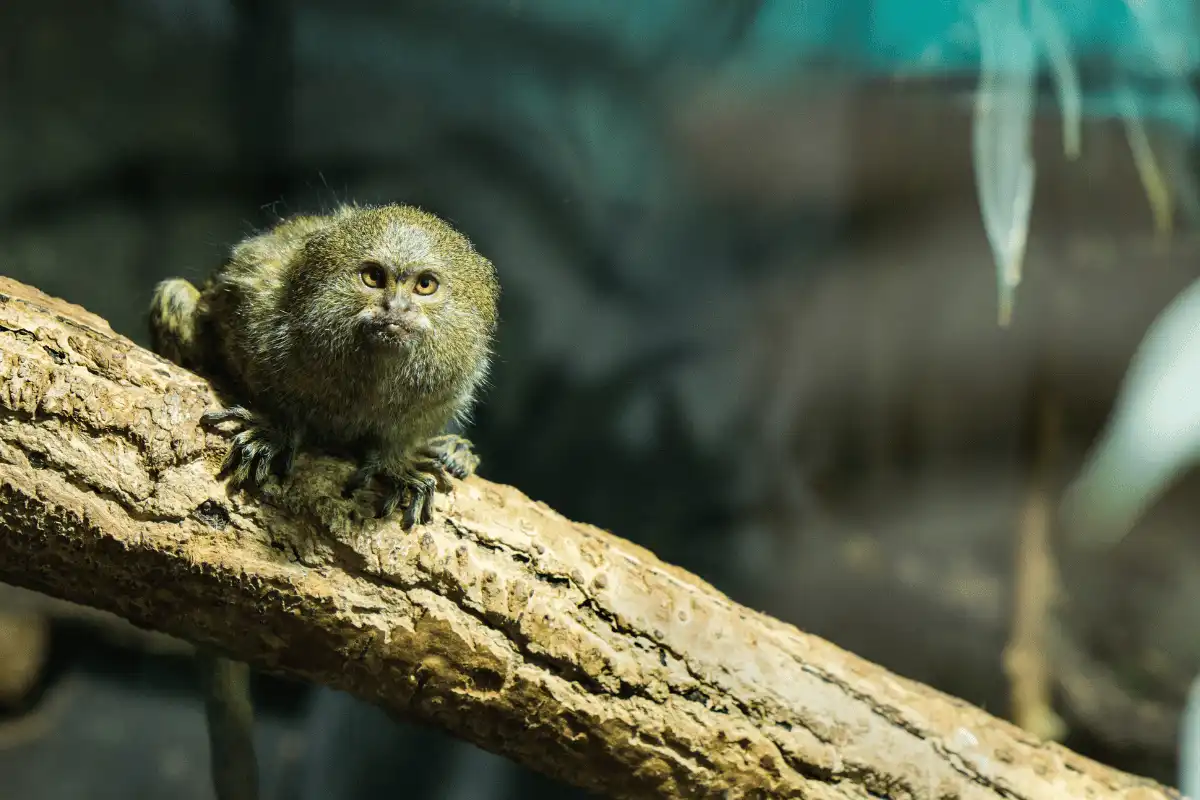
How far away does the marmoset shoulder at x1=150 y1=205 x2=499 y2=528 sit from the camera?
6.89 ft

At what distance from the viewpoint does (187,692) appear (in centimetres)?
303

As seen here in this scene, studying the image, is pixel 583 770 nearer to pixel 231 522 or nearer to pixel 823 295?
pixel 231 522

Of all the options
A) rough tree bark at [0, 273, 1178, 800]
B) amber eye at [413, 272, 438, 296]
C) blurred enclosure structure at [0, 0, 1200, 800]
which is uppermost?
blurred enclosure structure at [0, 0, 1200, 800]

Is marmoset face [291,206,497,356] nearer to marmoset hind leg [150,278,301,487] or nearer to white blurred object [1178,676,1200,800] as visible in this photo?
marmoset hind leg [150,278,301,487]

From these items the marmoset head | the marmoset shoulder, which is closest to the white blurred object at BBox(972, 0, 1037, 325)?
the marmoset shoulder

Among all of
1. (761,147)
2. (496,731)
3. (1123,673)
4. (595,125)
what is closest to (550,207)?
(595,125)

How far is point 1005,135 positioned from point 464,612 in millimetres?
2726

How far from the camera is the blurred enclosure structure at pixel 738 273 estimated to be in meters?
2.92

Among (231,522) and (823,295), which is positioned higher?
(823,295)

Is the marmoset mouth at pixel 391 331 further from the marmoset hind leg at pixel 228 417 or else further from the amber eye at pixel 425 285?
the marmoset hind leg at pixel 228 417

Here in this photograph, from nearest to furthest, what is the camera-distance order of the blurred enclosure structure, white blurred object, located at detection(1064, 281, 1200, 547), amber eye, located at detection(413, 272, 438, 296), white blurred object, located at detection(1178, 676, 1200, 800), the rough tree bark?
the rough tree bark, amber eye, located at detection(413, 272, 438, 296), the blurred enclosure structure, white blurred object, located at detection(1064, 281, 1200, 547), white blurred object, located at detection(1178, 676, 1200, 800)

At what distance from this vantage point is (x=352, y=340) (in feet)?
7.06

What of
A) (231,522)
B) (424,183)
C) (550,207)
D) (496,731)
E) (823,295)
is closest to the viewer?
(231,522)

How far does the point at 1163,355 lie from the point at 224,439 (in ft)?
10.4
